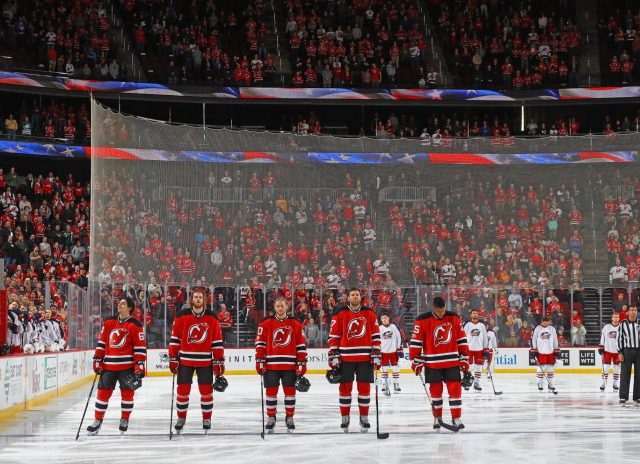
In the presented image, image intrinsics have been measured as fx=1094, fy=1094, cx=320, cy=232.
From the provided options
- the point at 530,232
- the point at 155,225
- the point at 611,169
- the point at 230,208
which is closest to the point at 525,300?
the point at 530,232

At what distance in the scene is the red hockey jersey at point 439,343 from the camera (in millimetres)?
11398

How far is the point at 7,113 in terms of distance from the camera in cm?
3550

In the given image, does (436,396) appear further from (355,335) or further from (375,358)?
(355,335)

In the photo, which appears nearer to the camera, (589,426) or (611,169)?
(589,426)

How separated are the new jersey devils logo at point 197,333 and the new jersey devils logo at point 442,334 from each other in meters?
2.39

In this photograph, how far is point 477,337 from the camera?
1917 cm

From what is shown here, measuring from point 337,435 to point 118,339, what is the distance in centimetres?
248

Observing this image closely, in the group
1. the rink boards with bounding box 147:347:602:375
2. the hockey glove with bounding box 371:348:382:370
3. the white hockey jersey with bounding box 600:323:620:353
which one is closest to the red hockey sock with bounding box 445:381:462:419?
the hockey glove with bounding box 371:348:382:370

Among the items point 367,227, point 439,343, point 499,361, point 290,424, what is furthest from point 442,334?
point 499,361

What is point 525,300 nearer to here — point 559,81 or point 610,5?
point 559,81

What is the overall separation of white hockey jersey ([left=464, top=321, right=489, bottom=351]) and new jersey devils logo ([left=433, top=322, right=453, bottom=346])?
306 inches

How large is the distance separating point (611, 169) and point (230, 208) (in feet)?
25.4

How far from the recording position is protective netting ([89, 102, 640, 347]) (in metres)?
20.8

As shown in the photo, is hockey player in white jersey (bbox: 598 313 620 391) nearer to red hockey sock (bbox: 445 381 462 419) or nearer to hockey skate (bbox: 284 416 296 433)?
red hockey sock (bbox: 445 381 462 419)
